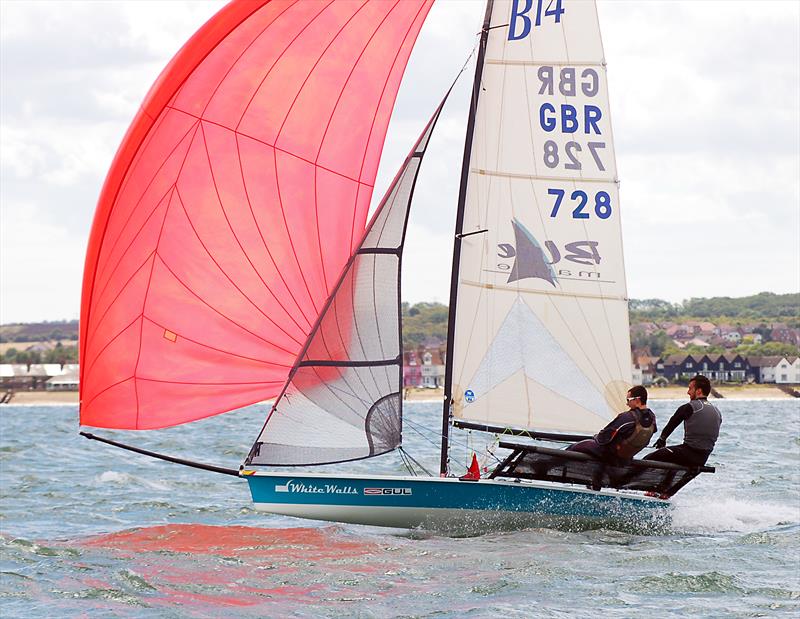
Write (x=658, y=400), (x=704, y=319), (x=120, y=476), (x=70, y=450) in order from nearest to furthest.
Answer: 1. (x=120, y=476)
2. (x=70, y=450)
3. (x=658, y=400)
4. (x=704, y=319)

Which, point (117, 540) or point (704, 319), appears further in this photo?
point (704, 319)

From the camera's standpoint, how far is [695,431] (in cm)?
1059

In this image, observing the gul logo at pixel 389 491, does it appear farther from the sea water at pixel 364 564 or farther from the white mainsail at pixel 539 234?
the white mainsail at pixel 539 234

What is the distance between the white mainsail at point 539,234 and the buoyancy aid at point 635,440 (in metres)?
0.62

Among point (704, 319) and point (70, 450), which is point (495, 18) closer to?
point (70, 450)

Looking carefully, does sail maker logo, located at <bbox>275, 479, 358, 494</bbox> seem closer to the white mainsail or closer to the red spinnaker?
the red spinnaker

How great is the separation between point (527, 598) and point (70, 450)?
16.6m

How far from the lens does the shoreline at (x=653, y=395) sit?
76.2 m

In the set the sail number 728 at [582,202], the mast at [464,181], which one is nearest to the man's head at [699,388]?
the sail number 728 at [582,202]

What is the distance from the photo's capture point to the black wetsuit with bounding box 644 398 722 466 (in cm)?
1057

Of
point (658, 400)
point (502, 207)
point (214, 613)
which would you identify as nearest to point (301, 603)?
point (214, 613)

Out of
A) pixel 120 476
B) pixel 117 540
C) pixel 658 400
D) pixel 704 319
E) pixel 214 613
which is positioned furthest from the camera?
pixel 704 319

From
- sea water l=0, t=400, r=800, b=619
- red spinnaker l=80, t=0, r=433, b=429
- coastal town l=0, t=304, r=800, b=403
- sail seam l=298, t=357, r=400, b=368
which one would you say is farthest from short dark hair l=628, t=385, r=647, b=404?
coastal town l=0, t=304, r=800, b=403

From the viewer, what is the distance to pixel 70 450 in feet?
76.1
